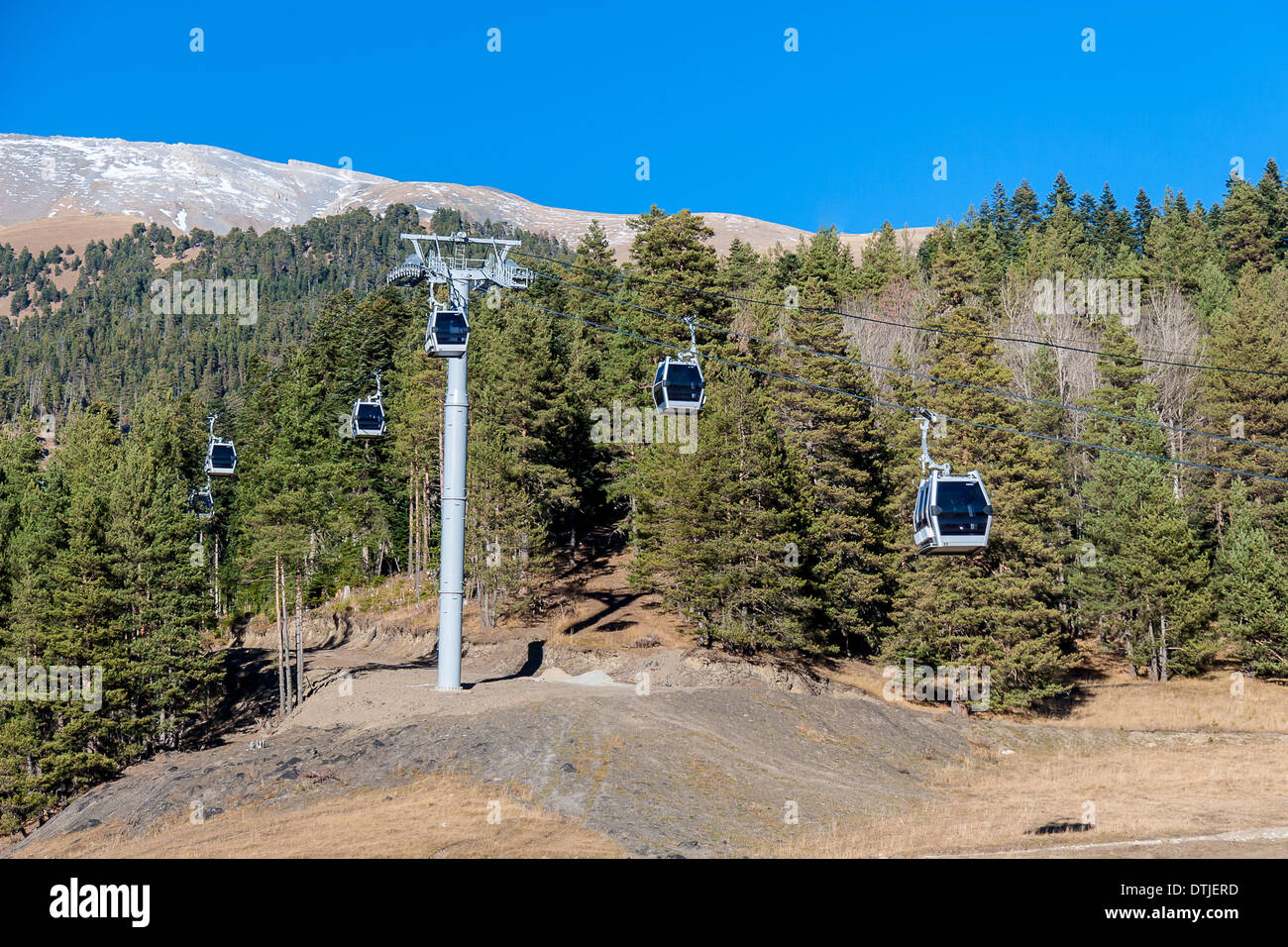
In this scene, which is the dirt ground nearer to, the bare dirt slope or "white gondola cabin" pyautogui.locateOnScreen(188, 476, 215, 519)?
the bare dirt slope

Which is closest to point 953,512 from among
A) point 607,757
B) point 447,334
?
point 607,757

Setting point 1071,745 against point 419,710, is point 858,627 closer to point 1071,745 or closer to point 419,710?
point 1071,745

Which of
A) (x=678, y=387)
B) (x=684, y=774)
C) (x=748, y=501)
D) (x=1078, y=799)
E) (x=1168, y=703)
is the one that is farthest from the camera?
(x=1168, y=703)

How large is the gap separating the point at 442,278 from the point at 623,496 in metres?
30.0

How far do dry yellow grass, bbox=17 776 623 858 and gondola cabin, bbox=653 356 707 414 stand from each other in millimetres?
10435

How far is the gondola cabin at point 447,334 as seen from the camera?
3147 centimetres

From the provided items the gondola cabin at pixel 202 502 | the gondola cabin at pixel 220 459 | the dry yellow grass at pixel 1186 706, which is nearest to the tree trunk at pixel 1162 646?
the dry yellow grass at pixel 1186 706

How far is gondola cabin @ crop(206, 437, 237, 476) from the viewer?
40062 mm

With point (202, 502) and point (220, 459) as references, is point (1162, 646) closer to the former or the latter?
point (220, 459)

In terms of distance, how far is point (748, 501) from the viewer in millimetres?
40750

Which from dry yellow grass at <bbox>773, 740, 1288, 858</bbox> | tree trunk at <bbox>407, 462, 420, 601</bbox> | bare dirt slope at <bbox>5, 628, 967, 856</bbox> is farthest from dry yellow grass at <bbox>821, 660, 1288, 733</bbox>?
tree trunk at <bbox>407, 462, 420, 601</bbox>

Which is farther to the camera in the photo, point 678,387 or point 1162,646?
point 1162,646

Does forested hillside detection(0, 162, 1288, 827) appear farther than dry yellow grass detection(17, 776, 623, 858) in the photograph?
Yes

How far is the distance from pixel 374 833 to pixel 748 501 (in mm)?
22355
